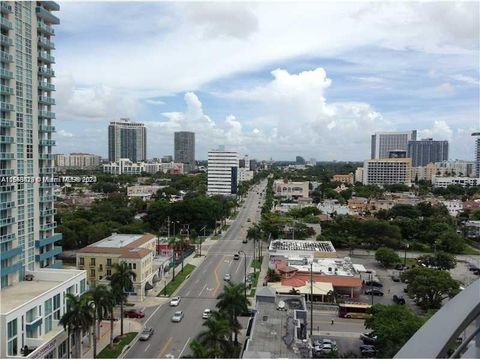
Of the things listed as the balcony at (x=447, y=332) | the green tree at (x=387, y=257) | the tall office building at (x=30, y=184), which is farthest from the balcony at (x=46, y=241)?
the green tree at (x=387, y=257)

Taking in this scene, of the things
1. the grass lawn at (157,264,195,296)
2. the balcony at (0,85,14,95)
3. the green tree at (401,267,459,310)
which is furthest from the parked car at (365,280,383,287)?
the balcony at (0,85,14,95)

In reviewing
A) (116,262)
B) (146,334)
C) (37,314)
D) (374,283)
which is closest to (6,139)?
(37,314)

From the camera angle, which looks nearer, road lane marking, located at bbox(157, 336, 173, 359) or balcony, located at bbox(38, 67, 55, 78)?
road lane marking, located at bbox(157, 336, 173, 359)

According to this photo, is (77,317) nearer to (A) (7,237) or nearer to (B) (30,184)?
(A) (7,237)

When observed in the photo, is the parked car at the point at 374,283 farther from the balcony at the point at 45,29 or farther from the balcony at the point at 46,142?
the balcony at the point at 45,29

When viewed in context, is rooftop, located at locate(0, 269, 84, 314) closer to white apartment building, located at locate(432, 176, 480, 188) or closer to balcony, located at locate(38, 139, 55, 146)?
balcony, located at locate(38, 139, 55, 146)

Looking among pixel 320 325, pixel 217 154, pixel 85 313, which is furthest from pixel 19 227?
pixel 217 154
